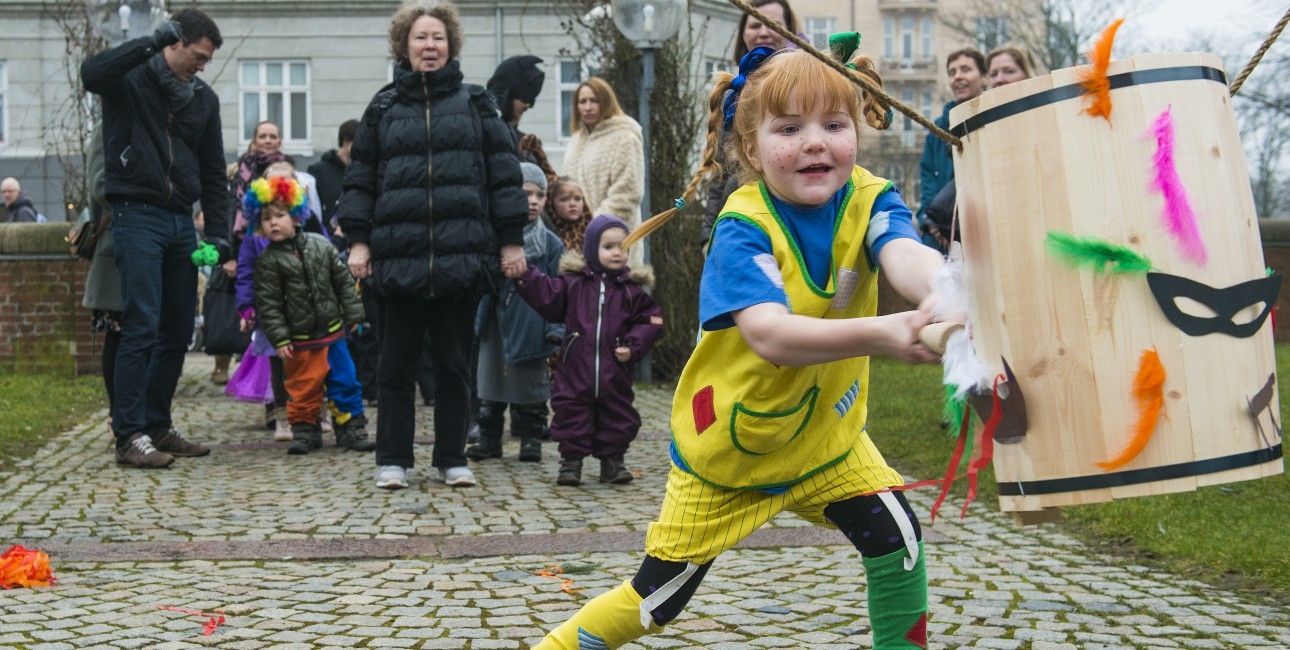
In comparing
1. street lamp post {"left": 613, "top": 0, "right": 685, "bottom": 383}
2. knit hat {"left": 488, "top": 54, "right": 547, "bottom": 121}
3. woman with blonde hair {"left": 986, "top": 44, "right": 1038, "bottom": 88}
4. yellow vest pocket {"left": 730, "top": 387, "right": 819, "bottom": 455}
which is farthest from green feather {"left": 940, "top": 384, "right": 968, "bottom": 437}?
street lamp post {"left": 613, "top": 0, "right": 685, "bottom": 383}

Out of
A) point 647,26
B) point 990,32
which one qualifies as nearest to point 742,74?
point 647,26

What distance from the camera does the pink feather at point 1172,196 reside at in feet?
7.45

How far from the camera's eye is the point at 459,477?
715cm

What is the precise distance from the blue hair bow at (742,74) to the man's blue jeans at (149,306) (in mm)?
5209

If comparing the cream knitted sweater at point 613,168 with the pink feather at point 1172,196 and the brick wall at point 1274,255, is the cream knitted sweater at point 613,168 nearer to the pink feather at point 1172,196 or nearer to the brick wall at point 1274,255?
the brick wall at point 1274,255

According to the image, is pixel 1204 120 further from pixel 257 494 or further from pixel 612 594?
pixel 257 494

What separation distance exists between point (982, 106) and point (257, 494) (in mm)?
5333

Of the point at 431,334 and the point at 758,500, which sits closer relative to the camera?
the point at 758,500

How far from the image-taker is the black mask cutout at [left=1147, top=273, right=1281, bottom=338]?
2.26m

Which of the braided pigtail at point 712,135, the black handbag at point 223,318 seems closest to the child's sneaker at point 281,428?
the black handbag at point 223,318

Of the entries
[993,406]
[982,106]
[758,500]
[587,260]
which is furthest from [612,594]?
[587,260]

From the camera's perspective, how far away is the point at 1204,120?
231 centimetres

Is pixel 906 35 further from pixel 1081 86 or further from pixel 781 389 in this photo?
pixel 1081 86

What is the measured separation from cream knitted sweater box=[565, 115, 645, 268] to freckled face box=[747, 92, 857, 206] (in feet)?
22.0
